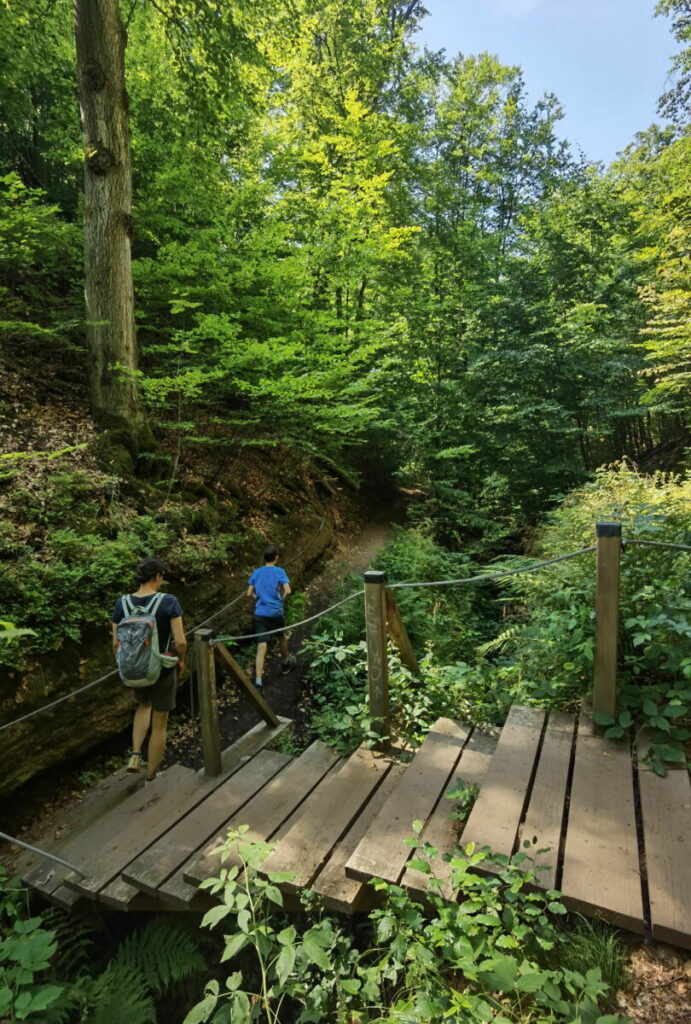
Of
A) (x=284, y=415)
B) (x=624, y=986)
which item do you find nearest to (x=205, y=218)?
(x=284, y=415)

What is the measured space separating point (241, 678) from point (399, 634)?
1.45 metres

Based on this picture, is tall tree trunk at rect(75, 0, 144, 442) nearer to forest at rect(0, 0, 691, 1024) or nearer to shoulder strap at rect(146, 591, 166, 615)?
forest at rect(0, 0, 691, 1024)

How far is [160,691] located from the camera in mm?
4227

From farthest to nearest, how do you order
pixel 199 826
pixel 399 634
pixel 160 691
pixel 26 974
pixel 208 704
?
pixel 160 691, pixel 399 634, pixel 208 704, pixel 199 826, pixel 26 974

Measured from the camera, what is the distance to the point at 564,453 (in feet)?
41.4

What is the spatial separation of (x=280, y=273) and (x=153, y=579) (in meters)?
6.27

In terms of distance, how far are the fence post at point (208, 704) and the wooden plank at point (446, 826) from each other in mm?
1916

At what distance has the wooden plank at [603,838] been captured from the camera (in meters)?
1.94

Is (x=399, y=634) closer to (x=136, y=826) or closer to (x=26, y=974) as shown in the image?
(x=136, y=826)

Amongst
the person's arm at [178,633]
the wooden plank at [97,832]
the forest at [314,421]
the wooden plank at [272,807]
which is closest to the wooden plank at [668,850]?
the forest at [314,421]

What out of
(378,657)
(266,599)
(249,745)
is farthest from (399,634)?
(266,599)

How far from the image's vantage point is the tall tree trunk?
6.55 m

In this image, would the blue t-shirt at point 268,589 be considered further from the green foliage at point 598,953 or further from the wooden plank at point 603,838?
the green foliage at point 598,953

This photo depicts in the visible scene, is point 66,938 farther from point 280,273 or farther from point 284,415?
point 280,273
